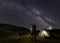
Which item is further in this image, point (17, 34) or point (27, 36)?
point (27, 36)

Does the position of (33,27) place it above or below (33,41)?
above

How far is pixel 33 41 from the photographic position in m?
31.1

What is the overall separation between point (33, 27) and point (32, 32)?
1.44m

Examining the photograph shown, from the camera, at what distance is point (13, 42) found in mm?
26812

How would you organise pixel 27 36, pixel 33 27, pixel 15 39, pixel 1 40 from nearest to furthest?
pixel 1 40 → pixel 15 39 → pixel 33 27 → pixel 27 36

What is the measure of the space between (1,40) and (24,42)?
15.3ft

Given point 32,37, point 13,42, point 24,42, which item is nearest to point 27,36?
point 32,37

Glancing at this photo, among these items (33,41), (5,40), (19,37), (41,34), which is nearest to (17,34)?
(19,37)

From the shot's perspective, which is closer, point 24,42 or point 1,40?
point 1,40

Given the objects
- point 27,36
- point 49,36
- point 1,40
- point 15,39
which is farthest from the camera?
point 49,36

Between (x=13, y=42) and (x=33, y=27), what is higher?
(x=33, y=27)

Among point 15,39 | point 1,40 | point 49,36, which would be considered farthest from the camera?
point 49,36

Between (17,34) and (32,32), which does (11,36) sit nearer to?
(17,34)

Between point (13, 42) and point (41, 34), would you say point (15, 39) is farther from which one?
point (41, 34)
